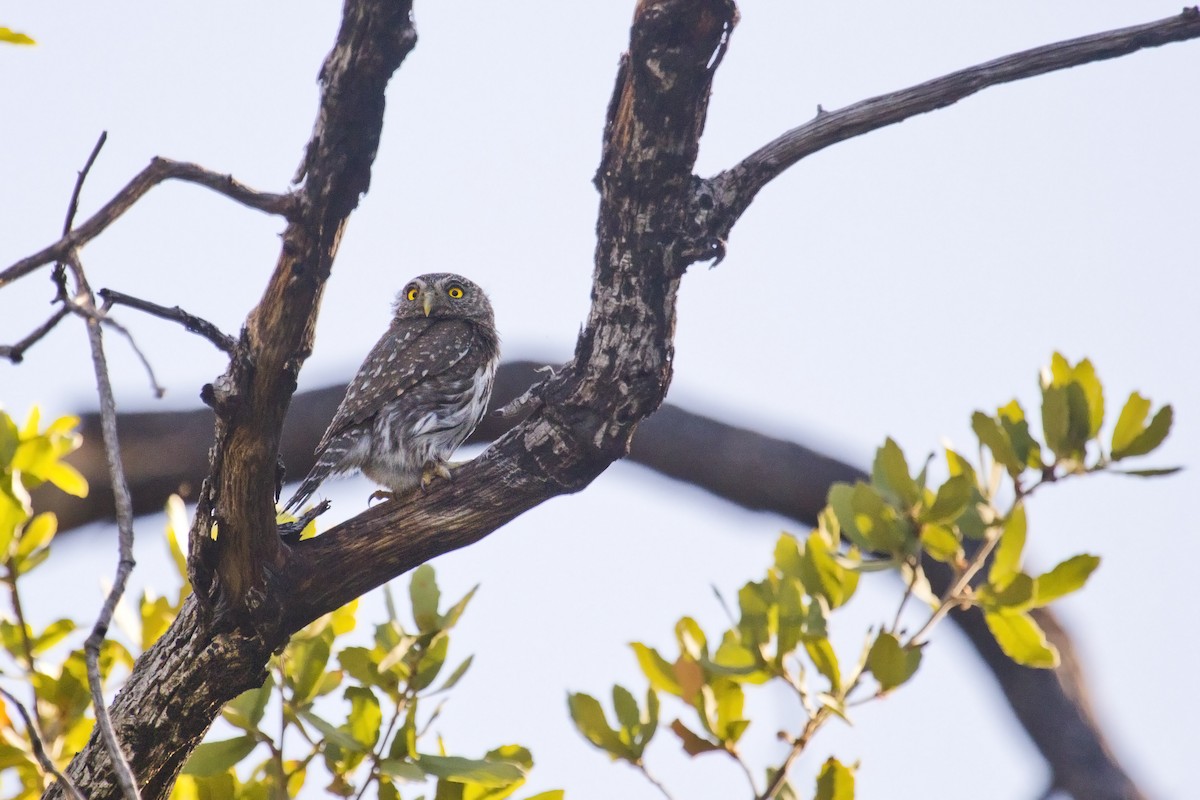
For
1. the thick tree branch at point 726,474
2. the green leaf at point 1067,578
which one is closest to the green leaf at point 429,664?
the green leaf at point 1067,578

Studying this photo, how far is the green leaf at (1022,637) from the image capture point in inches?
112

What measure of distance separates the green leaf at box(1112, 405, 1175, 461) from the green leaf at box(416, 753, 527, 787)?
5.60ft

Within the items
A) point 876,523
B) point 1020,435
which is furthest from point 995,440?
point 876,523

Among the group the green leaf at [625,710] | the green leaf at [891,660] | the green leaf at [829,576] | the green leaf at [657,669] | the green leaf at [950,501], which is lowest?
the green leaf at [625,710]

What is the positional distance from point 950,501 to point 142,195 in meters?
1.91

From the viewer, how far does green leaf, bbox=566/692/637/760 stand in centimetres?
308

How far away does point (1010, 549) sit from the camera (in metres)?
2.84

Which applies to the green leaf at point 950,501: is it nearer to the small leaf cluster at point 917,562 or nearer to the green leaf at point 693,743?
the small leaf cluster at point 917,562

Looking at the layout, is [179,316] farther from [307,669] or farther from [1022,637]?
[1022,637]

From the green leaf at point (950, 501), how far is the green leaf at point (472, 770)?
4.13 feet

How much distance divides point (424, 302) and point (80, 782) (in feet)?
13.3

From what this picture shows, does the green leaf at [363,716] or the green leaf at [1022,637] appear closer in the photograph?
the green leaf at [1022,637]

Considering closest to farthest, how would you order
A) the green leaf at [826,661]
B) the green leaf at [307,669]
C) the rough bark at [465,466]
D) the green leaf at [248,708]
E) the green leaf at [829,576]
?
the green leaf at [826,661] → the green leaf at [829,576] → the rough bark at [465,466] → the green leaf at [248,708] → the green leaf at [307,669]

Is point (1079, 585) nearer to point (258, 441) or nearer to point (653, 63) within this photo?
point (653, 63)
